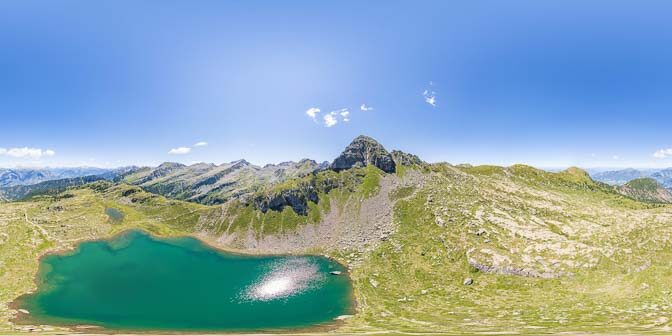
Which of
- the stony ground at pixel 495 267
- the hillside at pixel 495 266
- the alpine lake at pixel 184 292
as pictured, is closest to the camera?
the stony ground at pixel 495 267

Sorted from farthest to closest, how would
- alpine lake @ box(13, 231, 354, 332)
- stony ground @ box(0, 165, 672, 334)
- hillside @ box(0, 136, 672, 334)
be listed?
alpine lake @ box(13, 231, 354, 332) → hillside @ box(0, 136, 672, 334) → stony ground @ box(0, 165, 672, 334)

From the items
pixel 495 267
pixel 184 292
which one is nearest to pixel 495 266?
pixel 495 267

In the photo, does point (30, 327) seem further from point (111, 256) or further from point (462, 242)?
point (462, 242)

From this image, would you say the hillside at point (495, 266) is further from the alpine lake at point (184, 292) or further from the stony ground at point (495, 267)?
the alpine lake at point (184, 292)

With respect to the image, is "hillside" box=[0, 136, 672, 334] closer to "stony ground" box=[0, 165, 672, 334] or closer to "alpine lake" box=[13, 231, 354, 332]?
"stony ground" box=[0, 165, 672, 334]

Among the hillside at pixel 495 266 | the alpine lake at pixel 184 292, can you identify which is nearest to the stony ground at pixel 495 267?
the hillside at pixel 495 266

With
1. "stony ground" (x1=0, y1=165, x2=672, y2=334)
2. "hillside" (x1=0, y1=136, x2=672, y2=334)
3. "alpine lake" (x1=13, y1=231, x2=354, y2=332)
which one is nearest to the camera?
"stony ground" (x1=0, y1=165, x2=672, y2=334)

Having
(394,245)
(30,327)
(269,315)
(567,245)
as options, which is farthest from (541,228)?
(30,327)

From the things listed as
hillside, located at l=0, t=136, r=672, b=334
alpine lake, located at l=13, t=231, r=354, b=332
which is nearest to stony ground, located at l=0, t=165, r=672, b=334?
hillside, located at l=0, t=136, r=672, b=334
